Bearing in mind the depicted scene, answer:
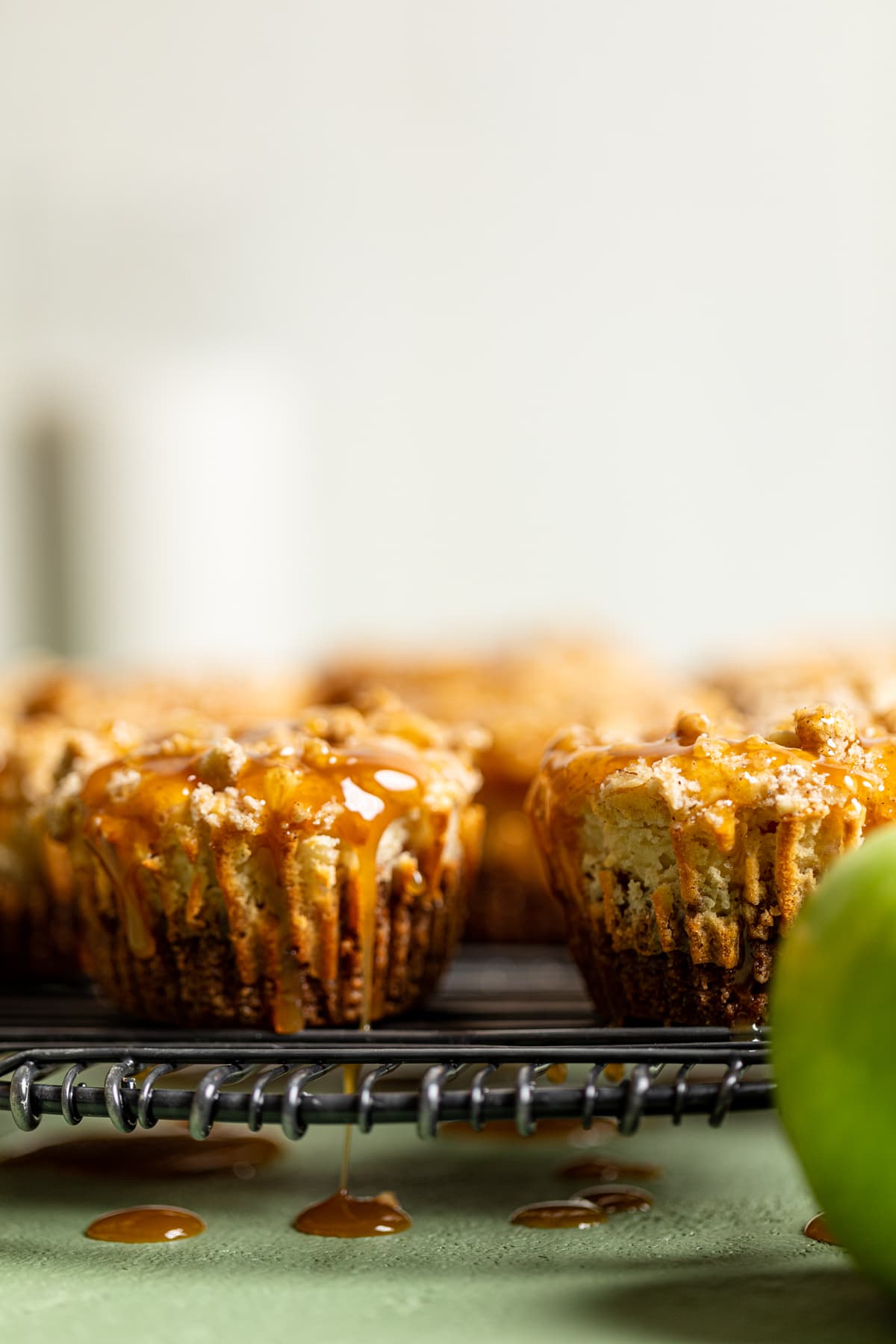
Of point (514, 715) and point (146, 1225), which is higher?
point (514, 715)

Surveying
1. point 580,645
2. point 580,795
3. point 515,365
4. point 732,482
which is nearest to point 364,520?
point 515,365

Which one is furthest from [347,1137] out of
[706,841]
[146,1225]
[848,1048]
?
[848,1048]

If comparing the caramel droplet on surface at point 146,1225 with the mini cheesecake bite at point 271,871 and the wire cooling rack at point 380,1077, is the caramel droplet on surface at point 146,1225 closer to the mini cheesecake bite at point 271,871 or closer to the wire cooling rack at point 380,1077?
the wire cooling rack at point 380,1077

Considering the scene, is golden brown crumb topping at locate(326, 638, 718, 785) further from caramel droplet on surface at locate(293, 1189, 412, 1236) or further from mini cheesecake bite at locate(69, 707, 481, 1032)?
caramel droplet on surface at locate(293, 1189, 412, 1236)

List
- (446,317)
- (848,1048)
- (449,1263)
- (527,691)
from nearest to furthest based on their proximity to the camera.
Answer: (848,1048), (449,1263), (527,691), (446,317)

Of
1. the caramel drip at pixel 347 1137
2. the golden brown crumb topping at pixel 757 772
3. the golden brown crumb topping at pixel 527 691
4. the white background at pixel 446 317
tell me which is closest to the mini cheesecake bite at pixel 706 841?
the golden brown crumb topping at pixel 757 772

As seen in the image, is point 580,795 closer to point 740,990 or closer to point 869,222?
point 740,990

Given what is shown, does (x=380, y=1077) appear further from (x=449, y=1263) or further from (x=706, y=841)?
(x=706, y=841)
